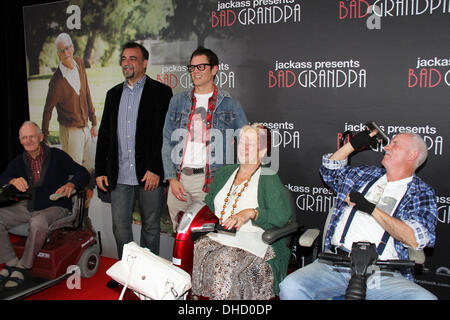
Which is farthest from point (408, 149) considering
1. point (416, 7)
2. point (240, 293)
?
point (240, 293)

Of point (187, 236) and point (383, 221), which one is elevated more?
point (383, 221)

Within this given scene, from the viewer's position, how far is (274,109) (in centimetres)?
349

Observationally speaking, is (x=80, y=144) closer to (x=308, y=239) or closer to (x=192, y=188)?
(x=192, y=188)

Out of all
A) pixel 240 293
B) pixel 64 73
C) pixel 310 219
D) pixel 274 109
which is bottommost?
pixel 240 293

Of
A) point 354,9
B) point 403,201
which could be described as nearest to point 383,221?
point 403,201

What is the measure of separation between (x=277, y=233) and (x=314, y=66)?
4.96 ft

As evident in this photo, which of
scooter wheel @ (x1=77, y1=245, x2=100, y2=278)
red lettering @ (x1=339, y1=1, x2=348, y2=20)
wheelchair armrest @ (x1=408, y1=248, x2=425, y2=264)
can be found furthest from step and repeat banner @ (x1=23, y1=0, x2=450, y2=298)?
scooter wheel @ (x1=77, y1=245, x2=100, y2=278)

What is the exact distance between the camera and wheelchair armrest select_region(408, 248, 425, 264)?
2285mm

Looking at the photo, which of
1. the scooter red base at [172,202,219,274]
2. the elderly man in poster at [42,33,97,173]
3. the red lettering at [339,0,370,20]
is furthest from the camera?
the elderly man in poster at [42,33,97,173]

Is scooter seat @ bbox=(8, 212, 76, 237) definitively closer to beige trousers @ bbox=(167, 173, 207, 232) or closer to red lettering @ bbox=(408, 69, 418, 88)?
beige trousers @ bbox=(167, 173, 207, 232)

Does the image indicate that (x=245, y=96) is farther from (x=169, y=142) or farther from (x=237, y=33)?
(x=169, y=142)

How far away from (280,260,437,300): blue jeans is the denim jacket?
1147mm

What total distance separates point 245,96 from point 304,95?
54cm

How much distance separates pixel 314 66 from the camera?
3.30 meters
